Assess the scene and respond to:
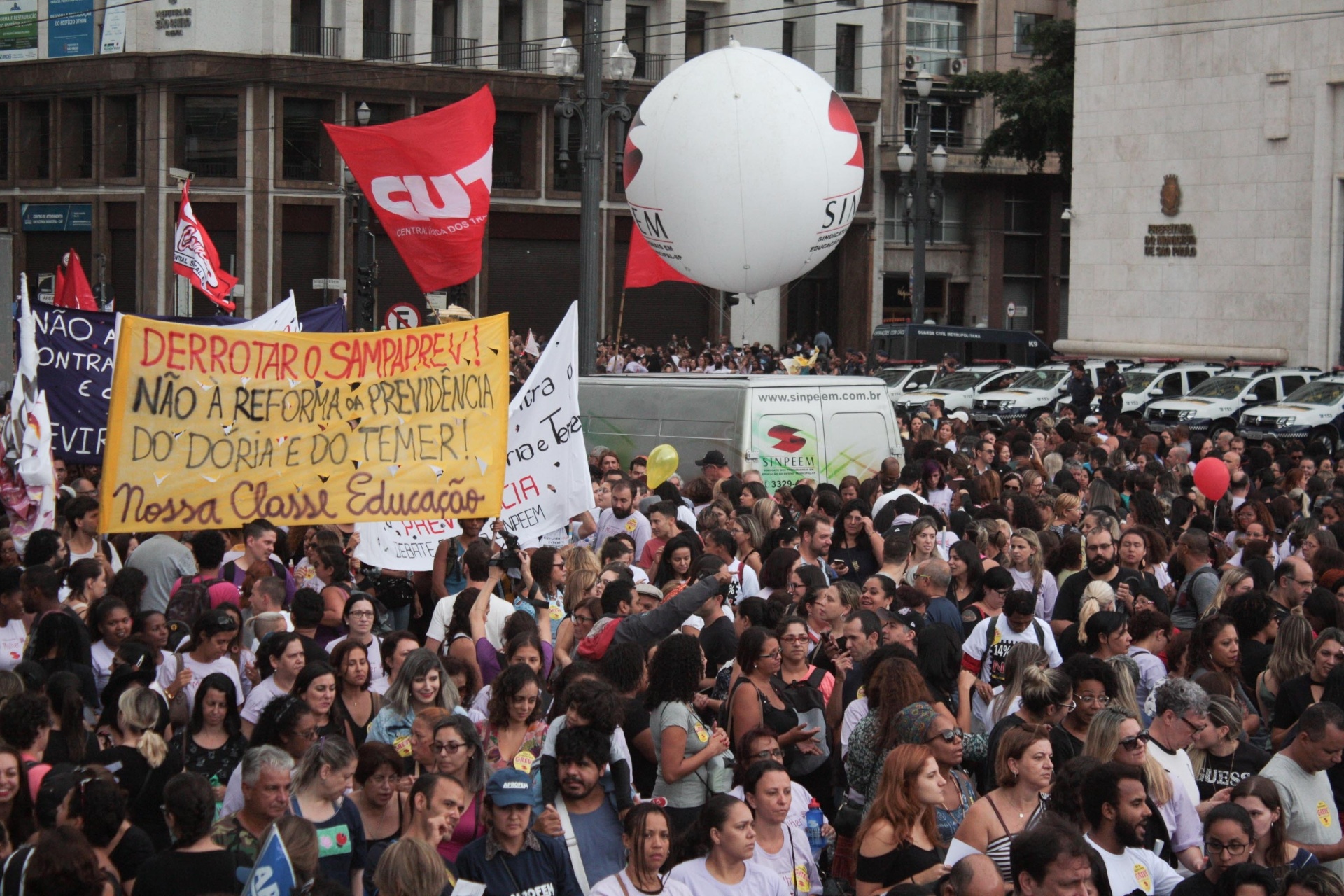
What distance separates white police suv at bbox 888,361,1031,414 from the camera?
32469 mm

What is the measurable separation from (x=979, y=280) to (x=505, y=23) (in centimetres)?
1758

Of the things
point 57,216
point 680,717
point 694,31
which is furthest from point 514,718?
point 694,31

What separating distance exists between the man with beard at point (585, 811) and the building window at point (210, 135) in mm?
39720

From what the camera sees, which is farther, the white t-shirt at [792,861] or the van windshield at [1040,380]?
the van windshield at [1040,380]

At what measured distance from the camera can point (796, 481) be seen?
48.3ft

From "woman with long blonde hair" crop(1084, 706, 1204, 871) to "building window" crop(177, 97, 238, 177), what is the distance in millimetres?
39981

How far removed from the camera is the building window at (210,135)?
142 ft

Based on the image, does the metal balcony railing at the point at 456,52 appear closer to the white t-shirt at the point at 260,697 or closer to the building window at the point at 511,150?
the building window at the point at 511,150

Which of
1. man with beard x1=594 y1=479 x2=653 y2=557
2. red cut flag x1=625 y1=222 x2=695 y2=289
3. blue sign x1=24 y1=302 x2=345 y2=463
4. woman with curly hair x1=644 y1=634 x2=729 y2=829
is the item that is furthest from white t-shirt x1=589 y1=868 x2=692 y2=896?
red cut flag x1=625 y1=222 x2=695 y2=289

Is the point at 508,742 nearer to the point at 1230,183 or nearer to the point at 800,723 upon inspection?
the point at 800,723

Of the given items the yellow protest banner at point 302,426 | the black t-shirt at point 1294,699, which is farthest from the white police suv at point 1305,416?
the black t-shirt at point 1294,699

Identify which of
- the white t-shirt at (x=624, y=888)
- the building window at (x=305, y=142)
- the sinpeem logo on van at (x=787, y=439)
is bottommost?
the white t-shirt at (x=624, y=888)

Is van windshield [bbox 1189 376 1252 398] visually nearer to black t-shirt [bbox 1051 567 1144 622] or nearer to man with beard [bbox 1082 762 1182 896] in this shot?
black t-shirt [bbox 1051 567 1144 622]

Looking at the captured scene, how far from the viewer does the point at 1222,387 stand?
98.5 ft
